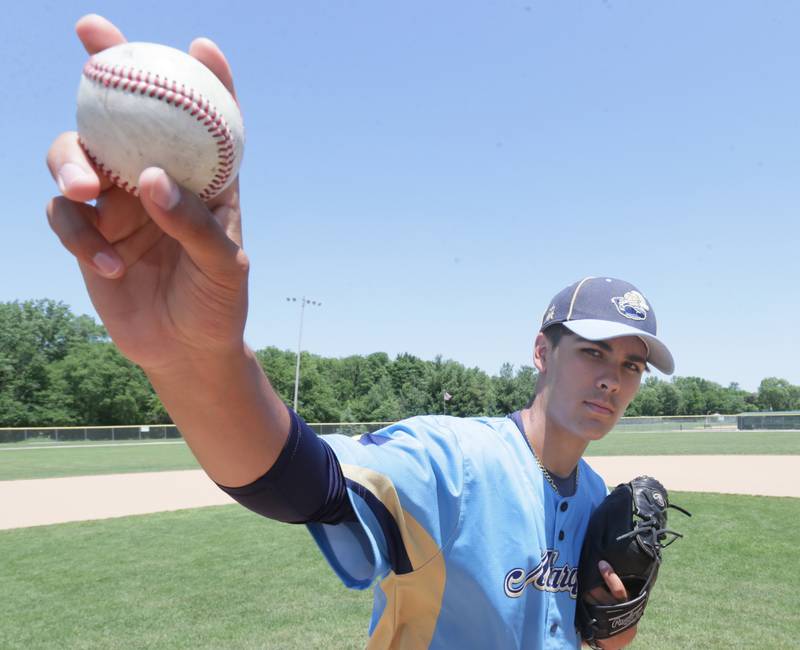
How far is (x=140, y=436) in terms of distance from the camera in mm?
36156

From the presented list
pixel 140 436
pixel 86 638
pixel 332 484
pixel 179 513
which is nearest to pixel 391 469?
pixel 332 484

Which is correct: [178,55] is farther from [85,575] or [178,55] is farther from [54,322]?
[54,322]

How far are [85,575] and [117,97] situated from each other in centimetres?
652

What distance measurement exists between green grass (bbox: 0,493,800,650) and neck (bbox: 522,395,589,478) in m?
3.20

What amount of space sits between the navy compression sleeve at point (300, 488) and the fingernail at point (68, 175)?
0.65 meters

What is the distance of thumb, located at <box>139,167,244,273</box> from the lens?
889 millimetres

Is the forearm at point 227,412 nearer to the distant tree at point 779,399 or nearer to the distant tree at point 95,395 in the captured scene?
the distant tree at point 95,395

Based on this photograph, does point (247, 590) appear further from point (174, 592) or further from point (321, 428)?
point (321, 428)

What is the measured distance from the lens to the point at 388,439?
164 cm

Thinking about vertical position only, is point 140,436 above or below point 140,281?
below

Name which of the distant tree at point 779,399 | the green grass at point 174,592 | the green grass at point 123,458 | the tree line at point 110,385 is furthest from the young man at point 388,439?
the distant tree at point 779,399

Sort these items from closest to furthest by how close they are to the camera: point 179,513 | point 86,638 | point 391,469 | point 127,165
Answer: point 127,165, point 391,469, point 86,638, point 179,513

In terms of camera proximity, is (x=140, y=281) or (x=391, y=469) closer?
(x=140, y=281)

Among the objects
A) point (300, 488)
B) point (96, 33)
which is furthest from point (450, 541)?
point (96, 33)
